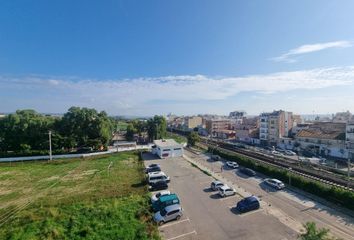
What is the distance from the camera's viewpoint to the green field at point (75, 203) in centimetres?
1514

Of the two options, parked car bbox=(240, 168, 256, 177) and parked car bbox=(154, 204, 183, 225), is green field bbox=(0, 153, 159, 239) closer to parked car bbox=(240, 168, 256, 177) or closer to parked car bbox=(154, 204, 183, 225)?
parked car bbox=(154, 204, 183, 225)

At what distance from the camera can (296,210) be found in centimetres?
1878

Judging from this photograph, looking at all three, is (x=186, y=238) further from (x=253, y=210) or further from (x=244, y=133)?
(x=244, y=133)

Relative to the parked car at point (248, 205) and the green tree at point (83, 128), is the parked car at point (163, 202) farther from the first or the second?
the green tree at point (83, 128)

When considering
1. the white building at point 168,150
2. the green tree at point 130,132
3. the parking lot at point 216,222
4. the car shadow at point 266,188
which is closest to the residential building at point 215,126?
the green tree at point 130,132

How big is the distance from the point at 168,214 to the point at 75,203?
9.22 metres

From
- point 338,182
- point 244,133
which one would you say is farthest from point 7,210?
point 244,133

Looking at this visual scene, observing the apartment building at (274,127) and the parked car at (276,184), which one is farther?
the apartment building at (274,127)

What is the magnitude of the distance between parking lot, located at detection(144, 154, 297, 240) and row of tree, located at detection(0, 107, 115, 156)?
28.9m

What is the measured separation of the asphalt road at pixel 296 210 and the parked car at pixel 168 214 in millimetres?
7647

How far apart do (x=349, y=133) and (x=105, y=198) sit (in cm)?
4510

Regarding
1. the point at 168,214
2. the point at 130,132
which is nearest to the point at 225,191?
the point at 168,214

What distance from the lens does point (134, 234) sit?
1454 centimetres

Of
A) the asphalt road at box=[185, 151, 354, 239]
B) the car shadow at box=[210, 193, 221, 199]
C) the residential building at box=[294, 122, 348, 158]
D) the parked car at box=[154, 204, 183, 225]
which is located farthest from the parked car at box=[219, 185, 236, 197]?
the residential building at box=[294, 122, 348, 158]
